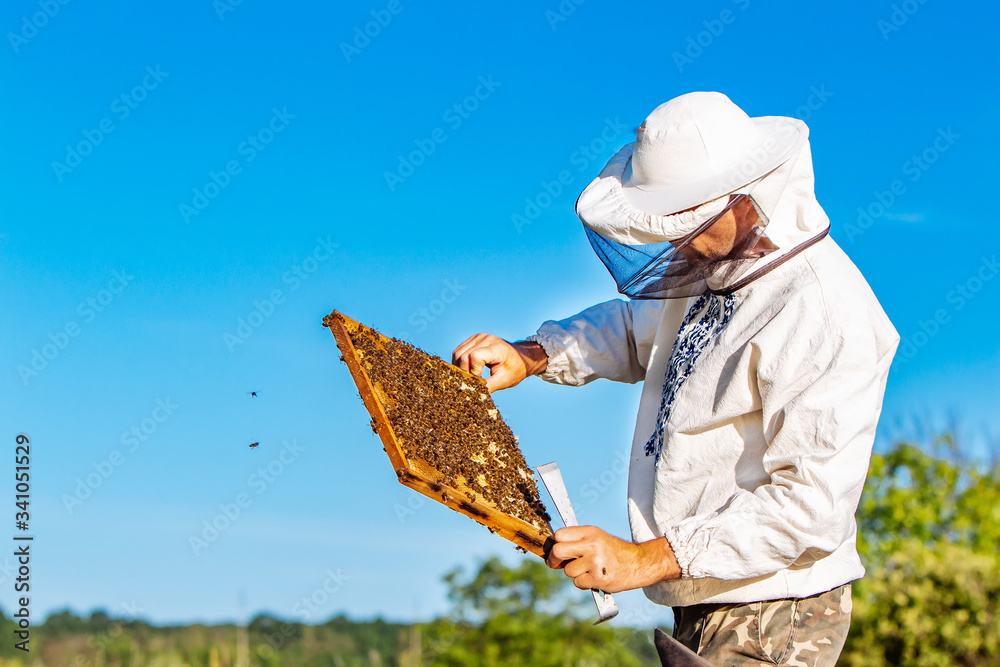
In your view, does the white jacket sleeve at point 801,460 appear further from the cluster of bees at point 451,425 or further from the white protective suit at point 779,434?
the cluster of bees at point 451,425

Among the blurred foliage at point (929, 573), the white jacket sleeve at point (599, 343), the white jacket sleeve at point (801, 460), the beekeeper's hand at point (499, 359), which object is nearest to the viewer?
the white jacket sleeve at point (801, 460)

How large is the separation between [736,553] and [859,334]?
0.94 m

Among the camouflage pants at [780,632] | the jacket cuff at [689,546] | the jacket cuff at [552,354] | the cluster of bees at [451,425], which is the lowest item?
→ the camouflage pants at [780,632]

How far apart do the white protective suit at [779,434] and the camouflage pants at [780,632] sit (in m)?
0.08

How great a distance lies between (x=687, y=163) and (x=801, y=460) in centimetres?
123

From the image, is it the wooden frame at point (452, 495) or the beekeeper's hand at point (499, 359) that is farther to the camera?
the beekeeper's hand at point (499, 359)

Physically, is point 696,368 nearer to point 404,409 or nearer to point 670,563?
point 670,563

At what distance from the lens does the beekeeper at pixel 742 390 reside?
10.1ft

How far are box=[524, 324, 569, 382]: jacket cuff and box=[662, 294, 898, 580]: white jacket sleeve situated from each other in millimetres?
1465

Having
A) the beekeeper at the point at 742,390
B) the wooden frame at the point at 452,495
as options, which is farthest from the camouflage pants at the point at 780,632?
the wooden frame at the point at 452,495

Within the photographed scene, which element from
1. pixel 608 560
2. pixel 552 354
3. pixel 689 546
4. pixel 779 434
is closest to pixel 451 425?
pixel 552 354

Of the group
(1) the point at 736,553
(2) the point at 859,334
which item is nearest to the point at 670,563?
(1) the point at 736,553

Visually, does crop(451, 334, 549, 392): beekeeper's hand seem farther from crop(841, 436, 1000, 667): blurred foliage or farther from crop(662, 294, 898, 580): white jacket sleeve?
crop(841, 436, 1000, 667): blurred foliage

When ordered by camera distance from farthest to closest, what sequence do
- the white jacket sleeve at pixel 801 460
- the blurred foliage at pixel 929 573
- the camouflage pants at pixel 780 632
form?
the blurred foliage at pixel 929 573 → the camouflage pants at pixel 780 632 → the white jacket sleeve at pixel 801 460
